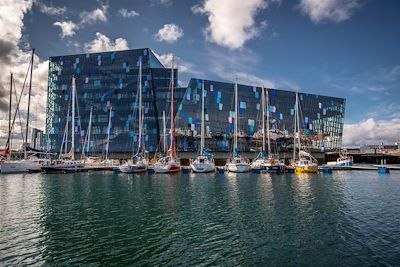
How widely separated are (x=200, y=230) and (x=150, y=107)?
326ft

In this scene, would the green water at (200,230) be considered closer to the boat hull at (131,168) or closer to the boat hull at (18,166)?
the boat hull at (131,168)

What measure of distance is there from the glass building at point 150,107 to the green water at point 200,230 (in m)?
76.8

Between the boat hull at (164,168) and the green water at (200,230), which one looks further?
the boat hull at (164,168)

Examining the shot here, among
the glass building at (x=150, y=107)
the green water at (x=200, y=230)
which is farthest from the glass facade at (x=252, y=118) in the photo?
the green water at (x=200, y=230)

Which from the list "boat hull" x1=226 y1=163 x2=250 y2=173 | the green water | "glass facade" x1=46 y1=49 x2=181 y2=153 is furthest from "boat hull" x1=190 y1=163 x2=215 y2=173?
"glass facade" x1=46 y1=49 x2=181 y2=153

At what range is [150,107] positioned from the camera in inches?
4594

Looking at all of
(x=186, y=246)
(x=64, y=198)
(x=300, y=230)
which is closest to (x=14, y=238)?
(x=186, y=246)

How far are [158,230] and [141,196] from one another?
14992mm

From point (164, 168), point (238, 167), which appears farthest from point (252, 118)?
point (164, 168)

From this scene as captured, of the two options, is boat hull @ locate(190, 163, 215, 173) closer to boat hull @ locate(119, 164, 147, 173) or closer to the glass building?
boat hull @ locate(119, 164, 147, 173)

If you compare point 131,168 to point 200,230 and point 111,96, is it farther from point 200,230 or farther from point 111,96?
point 111,96

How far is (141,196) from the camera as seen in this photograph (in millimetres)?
35000

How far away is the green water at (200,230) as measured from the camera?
15492 mm

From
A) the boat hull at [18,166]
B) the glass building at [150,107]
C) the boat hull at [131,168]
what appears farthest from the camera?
the glass building at [150,107]
